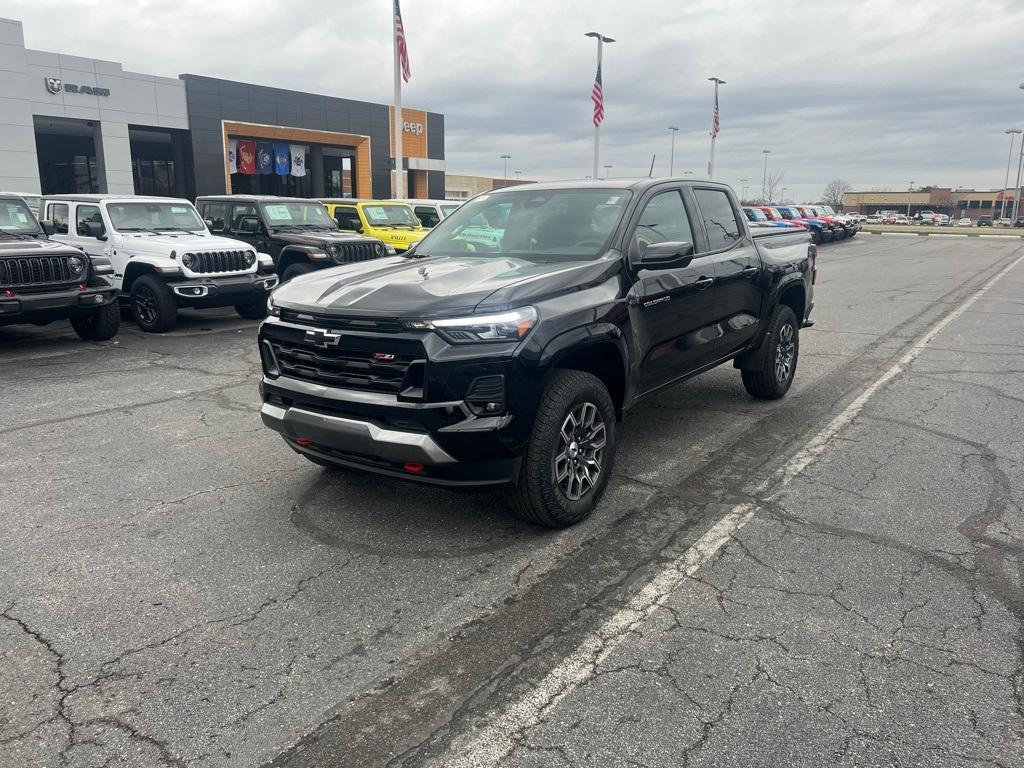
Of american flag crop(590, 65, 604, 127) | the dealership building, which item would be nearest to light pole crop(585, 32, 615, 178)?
american flag crop(590, 65, 604, 127)

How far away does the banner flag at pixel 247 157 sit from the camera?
1399 inches

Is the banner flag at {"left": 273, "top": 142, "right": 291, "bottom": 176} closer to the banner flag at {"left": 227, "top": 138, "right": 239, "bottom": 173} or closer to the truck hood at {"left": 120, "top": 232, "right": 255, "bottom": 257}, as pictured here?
the banner flag at {"left": 227, "top": 138, "right": 239, "bottom": 173}

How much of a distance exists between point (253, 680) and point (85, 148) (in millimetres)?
42455

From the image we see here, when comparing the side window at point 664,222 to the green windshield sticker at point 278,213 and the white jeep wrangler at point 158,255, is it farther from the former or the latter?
the green windshield sticker at point 278,213

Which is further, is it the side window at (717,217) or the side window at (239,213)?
the side window at (239,213)

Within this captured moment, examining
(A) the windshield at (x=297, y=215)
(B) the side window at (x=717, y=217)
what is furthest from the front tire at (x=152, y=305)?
(B) the side window at (x=717, y=217)

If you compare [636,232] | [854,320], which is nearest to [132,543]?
[636,232]

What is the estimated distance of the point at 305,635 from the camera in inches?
126

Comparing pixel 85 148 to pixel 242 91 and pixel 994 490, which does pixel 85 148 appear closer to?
pixel 242 91

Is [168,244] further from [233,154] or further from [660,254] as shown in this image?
[233,154]

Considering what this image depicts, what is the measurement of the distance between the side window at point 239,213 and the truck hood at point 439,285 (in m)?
9.90

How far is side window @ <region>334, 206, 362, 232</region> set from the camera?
16.2 meters

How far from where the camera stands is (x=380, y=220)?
16.3 metres

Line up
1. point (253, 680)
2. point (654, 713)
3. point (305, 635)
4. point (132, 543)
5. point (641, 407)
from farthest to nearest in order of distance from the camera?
point (641, 407) < point (132, 543) < point (305, 635) < point (253, 680) < point (654, 713)
